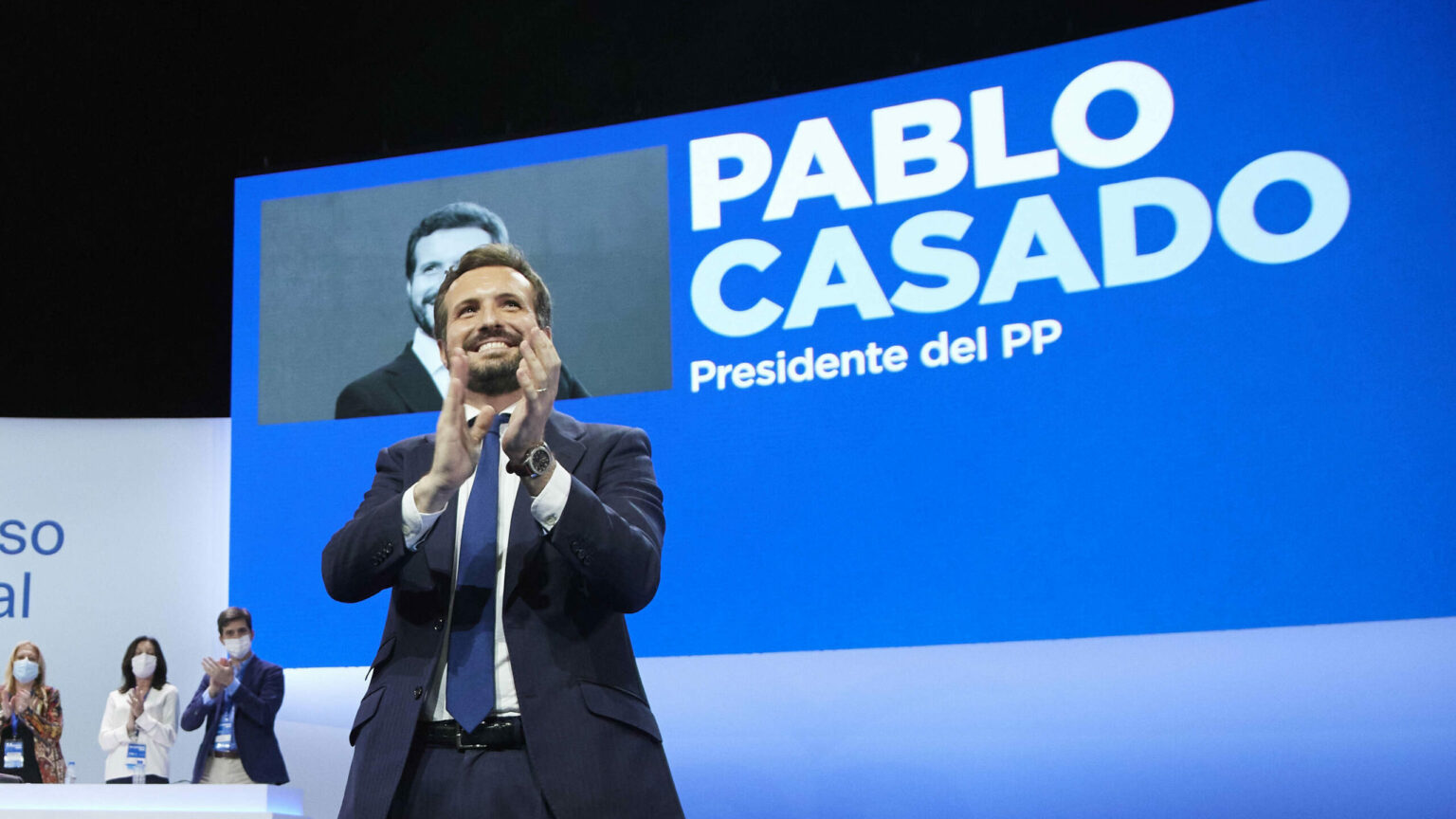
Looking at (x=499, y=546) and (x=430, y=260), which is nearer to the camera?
(x=499, y=546)

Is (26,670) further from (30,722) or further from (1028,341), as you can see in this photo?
(1028,341)

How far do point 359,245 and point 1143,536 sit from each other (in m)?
3.89

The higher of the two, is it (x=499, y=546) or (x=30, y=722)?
(x=499, y=546)

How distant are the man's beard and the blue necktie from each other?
65 mm

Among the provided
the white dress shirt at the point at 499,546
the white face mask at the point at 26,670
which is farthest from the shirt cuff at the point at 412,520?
the white face mask at the point at 26,670

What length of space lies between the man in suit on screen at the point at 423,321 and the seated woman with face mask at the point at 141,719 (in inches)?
54.7

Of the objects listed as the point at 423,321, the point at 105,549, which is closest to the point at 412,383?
the point at 423,321

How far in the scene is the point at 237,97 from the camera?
269 inches

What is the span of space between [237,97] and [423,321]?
1699mm

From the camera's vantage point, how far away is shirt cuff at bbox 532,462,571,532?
1566 millimetres

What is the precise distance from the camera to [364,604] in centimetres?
612

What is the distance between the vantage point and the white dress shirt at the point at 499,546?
1.57 m

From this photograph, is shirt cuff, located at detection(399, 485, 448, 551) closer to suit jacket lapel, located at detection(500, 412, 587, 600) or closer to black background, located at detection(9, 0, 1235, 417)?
suit jacket lapel, located at detection(500, 412, 587, 600)

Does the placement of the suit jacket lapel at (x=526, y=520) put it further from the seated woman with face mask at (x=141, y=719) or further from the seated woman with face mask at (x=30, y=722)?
the seated woman with face mask at (x=30, y=722)
